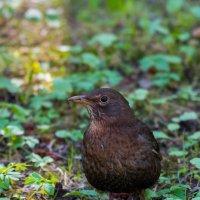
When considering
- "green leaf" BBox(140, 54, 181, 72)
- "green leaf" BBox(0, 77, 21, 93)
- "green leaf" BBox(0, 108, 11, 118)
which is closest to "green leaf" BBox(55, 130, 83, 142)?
"green leaf" BBox(0, 108, 11, 118)

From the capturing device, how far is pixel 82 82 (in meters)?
7.12

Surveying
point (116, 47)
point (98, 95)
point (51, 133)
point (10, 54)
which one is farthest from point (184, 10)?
point (98, 95)

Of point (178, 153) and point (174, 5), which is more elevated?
point (174, 5)

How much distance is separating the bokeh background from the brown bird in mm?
247

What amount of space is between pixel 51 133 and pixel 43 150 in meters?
0.44

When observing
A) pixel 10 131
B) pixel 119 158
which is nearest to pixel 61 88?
pixel 10 131

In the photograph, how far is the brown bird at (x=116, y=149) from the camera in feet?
14.6

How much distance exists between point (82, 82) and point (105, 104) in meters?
2.38

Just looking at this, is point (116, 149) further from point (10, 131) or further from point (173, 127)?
point (173, 127)

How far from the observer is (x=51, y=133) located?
20.6ft

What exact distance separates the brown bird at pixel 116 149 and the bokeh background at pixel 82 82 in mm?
247

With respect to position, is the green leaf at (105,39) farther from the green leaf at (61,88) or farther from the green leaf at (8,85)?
the green leaf at (8,85)

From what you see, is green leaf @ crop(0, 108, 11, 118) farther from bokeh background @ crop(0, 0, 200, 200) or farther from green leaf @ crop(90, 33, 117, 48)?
green leaf @ crop(90, 33, 117, 48)

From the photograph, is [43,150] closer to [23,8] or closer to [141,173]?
[141,173]
